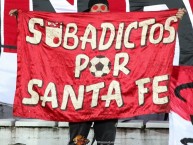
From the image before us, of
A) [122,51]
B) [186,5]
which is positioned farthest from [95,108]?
[186,5]

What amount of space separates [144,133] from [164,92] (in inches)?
39.9

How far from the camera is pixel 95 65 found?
7.08 m

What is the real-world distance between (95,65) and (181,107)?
1036 mm

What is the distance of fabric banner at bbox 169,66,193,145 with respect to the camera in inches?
287

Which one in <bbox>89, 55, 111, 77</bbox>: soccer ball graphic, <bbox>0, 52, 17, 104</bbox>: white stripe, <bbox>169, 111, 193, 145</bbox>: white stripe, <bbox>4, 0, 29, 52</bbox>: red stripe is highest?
<bbox>4, 0, 29, 52</bbox>: red stripe

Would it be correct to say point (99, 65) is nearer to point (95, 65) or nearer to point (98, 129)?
point (95, 65)

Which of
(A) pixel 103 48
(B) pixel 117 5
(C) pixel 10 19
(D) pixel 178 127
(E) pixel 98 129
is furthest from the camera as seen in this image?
(C) pixel 10 19

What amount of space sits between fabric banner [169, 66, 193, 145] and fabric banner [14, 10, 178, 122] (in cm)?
32

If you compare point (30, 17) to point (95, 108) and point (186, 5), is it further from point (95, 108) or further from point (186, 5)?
point (186, 5)

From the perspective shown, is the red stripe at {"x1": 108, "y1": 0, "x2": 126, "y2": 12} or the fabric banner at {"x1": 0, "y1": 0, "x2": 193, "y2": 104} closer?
the fabric banner at {"x1": 0, "y1": 0, "x2": 193, "y2": 104}

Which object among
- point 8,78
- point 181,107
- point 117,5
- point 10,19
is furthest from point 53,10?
point 181,107

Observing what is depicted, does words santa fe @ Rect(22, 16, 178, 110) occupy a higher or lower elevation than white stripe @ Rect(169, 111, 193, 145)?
higher

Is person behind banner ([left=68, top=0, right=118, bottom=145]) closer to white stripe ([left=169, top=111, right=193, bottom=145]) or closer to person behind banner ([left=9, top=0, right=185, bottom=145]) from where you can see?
person behind banner ([left=9, top=0, right=185, bottom=145])

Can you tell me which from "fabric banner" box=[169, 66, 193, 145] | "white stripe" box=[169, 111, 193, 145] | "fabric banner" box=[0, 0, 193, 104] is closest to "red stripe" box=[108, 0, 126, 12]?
"fabric banner" box=[0, 0, 193, 104]
